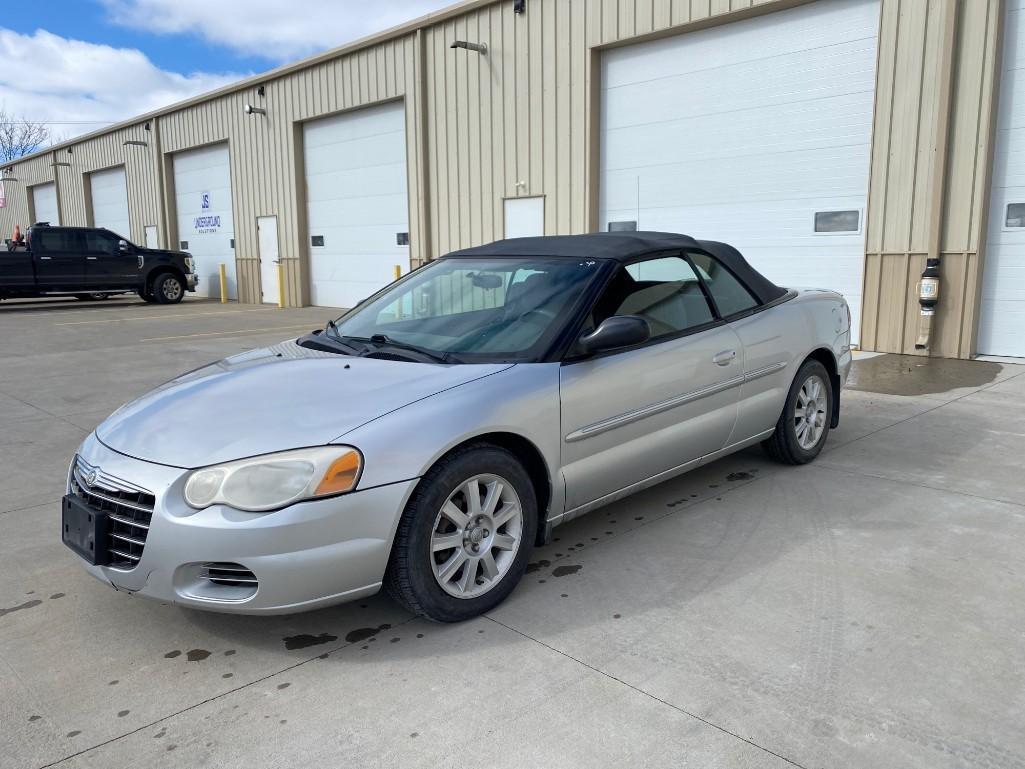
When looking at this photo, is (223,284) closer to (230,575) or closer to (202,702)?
(230,575)

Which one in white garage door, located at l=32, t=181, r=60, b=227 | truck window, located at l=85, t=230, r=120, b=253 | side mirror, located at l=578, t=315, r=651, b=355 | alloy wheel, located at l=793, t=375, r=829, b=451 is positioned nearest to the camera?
side mirror, located at l=578, t=315, r=651, b=355

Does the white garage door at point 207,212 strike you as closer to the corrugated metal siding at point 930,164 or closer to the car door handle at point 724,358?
the corrugated metal siding at point 930,164

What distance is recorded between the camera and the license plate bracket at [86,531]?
285 cm

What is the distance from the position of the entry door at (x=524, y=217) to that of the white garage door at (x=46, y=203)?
81.8ft

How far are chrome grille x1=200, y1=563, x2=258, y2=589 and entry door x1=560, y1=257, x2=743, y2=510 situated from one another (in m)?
1.32

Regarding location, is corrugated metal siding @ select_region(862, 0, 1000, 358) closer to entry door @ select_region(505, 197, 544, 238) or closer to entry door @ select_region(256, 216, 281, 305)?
entry door @ select_region(505, 197, 544, 238)

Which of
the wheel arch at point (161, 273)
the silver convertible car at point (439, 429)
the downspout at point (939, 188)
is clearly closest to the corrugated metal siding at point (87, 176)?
the wheel arch at point (161, 273)

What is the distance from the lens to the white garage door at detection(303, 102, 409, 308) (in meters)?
15.7

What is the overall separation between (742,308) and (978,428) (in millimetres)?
2573

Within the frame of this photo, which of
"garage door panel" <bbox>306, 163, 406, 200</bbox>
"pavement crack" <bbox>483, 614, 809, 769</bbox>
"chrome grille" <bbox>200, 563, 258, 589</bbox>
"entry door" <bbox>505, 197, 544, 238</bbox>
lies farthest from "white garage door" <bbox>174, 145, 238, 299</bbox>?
"pavement crack" <bbox>483, 614, 809, 769</bbox>

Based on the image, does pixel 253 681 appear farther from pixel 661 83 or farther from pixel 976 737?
pixel 661 83

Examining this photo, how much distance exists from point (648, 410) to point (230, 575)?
1.94 meters

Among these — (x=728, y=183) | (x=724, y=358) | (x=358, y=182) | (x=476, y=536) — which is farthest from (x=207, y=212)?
(x=476, y=536)

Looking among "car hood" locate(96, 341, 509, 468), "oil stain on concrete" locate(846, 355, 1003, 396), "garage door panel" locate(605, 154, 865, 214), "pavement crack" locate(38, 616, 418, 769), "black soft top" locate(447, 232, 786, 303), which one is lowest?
"pavement crack" locate(38, 616, 418, 769)
